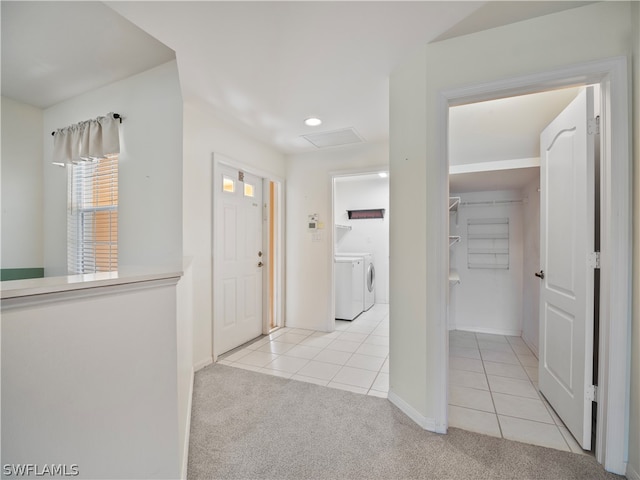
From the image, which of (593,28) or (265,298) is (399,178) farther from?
(265,298)

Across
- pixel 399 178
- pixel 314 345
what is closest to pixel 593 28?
pixel 399 178

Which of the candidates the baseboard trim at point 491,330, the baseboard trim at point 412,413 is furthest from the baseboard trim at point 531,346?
the baseboard trim at point 412,413

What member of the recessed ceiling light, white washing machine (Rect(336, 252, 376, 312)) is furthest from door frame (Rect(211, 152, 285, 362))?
white washing machine (Rect(336, 252, 376, 312))

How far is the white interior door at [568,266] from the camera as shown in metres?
1.66

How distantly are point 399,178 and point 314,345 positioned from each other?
2.25 meters

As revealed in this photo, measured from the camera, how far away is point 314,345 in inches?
134

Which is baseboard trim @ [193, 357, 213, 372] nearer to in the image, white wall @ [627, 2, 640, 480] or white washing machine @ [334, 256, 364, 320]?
white washing machine @ [334, 256, 364, 320]

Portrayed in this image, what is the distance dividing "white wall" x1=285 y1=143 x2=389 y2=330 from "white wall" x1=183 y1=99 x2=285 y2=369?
123 cm

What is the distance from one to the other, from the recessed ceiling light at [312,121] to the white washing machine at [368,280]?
2476 mm

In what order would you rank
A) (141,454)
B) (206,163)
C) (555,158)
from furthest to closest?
1. (206,163)
2. (555,158)
3. (141,454)

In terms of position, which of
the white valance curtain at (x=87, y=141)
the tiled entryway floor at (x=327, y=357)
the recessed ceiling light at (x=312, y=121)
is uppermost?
the recessed ceiling light at (x=312, y=121)

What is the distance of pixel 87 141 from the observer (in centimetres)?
301

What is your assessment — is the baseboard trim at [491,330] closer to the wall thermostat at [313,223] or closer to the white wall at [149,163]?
the wall thermostat at [313,223]

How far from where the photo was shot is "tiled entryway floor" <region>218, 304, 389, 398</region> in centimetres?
256
